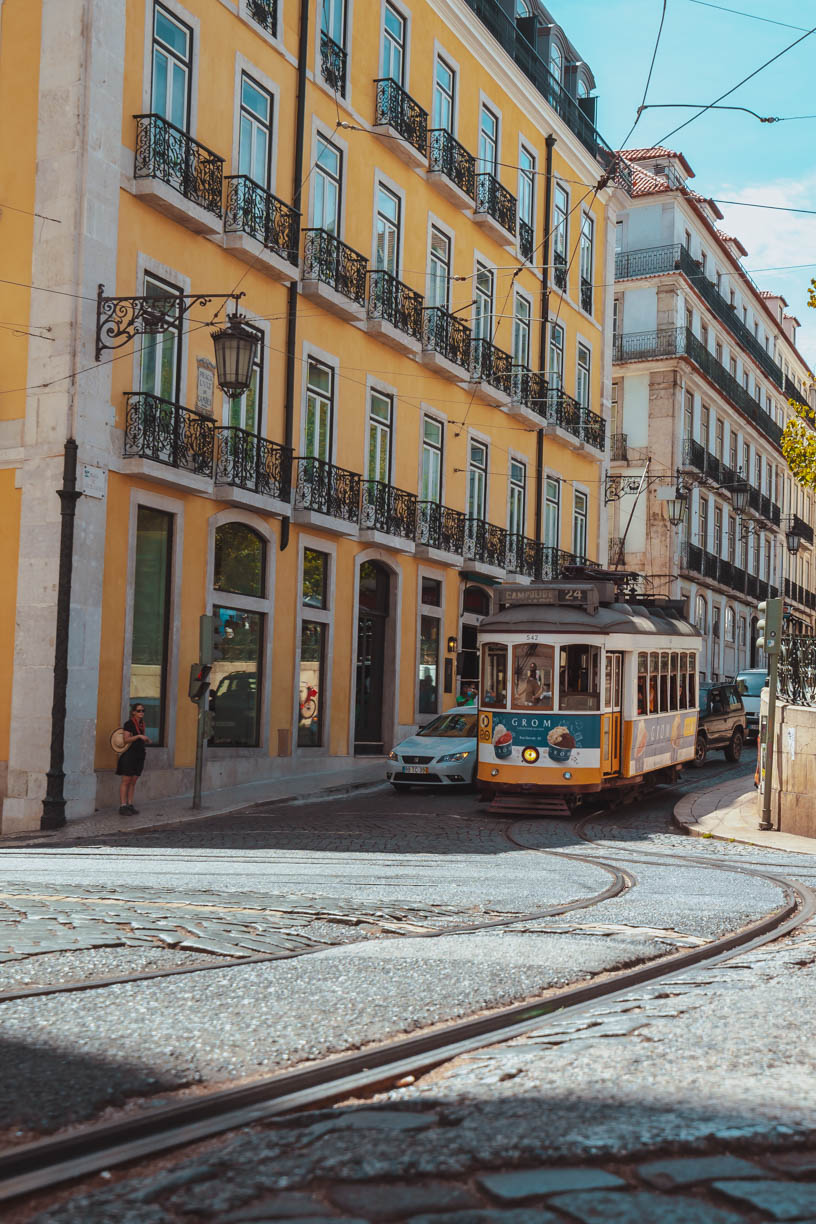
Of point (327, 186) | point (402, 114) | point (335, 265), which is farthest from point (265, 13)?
point (402, 114)

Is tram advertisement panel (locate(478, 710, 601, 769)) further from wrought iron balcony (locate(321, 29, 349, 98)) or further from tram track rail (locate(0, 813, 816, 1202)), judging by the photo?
wrought iron balcony (locate(321, 29, 349, 98))

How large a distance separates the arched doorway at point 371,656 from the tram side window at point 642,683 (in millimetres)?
7389

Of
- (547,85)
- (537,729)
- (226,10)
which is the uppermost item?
(547,85)

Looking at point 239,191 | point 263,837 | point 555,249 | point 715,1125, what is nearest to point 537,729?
point 263,837

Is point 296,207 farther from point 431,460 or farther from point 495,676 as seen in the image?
point 495,676

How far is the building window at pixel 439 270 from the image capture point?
95.7 feet

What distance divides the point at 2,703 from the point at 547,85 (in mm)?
22870

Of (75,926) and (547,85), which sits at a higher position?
(547,85)

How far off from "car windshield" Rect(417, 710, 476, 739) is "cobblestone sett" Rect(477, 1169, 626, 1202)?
1907 cm

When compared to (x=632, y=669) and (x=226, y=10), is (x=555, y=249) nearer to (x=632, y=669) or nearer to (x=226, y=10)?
(x=226, y=10)

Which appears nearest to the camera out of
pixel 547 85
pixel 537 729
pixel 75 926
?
pixel 75 926

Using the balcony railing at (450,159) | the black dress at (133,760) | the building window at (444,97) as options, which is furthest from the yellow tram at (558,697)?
the building window at (444,97)

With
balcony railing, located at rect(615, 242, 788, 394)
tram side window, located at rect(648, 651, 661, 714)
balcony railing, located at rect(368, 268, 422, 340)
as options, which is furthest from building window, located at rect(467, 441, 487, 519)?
balcony railing, located at rect(615, 242, 788, 394)

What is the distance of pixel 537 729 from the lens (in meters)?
18.8
